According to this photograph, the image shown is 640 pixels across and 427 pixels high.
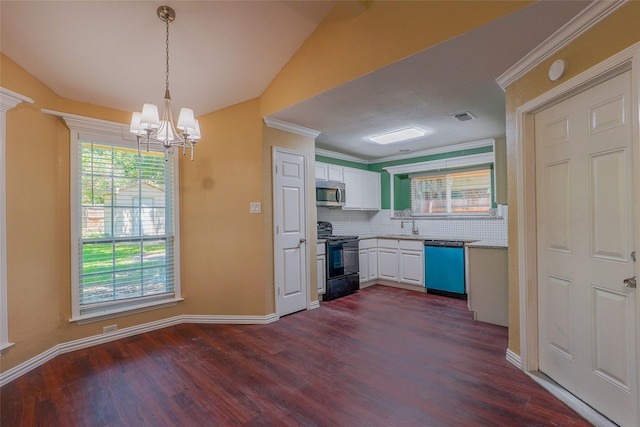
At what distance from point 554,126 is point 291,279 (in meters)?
3.00

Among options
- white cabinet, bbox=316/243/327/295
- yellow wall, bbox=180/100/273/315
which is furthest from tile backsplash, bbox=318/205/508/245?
yellow wall, bbox=180/100/273/315

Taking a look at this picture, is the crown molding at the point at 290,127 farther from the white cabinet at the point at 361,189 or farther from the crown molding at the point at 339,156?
the white cabinet at the point at 361,189

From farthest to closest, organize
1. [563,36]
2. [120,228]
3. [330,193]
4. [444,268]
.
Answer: [330,193]
[444,268]
[120,228]
[563,36]

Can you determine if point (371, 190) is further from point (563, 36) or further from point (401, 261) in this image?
point (563, 36)

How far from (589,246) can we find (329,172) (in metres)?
3.54

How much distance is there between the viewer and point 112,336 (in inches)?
122

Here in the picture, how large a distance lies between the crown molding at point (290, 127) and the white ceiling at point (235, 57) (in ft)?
0.36

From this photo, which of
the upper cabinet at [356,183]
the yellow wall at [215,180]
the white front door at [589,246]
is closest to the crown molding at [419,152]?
the upper cabinet at [356,183]

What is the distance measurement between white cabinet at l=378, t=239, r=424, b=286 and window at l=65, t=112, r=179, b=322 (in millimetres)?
3246

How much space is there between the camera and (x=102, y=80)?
9.42 feet

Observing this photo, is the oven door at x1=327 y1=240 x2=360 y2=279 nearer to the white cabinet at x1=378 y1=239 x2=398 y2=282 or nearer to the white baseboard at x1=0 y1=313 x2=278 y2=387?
the white cabinet at x1=378 y1=239 x2=398 y2=282

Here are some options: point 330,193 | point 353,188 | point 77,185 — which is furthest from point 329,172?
point 77,185

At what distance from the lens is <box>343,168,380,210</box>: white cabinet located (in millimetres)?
5312

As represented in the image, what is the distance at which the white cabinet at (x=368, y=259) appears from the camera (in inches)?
197
